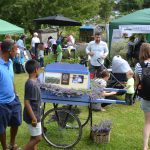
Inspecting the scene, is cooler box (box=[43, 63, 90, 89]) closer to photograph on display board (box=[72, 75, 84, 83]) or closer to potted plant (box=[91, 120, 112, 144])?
photograph on display board (box=[72, 75, 84, 83])

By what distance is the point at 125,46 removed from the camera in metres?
16.3

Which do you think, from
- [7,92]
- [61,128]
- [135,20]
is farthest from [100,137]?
[135,20]

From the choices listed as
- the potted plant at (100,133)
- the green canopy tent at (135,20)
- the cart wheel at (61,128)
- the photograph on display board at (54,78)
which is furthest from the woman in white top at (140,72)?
the green canopy tent at (135,20)

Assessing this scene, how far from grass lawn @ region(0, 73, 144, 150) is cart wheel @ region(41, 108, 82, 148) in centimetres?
13

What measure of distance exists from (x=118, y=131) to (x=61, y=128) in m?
1.21

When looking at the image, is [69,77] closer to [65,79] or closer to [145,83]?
[65,79]

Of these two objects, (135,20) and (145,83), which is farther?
(135,20)

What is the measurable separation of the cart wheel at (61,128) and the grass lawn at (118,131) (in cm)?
13

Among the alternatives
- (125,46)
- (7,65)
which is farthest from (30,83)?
(125,46)

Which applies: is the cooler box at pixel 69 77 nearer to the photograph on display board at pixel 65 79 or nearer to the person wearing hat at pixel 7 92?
the photograph on display board at pixel 65 79

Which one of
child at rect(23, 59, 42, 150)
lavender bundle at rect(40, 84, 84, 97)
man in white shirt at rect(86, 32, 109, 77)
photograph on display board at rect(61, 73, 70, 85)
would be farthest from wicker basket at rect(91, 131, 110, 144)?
man in white shirt at rect(86, 32, 109, 77)

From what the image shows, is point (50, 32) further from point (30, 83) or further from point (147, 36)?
point (30, 83)

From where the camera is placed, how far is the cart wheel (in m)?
5.62

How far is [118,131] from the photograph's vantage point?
6.59 m
